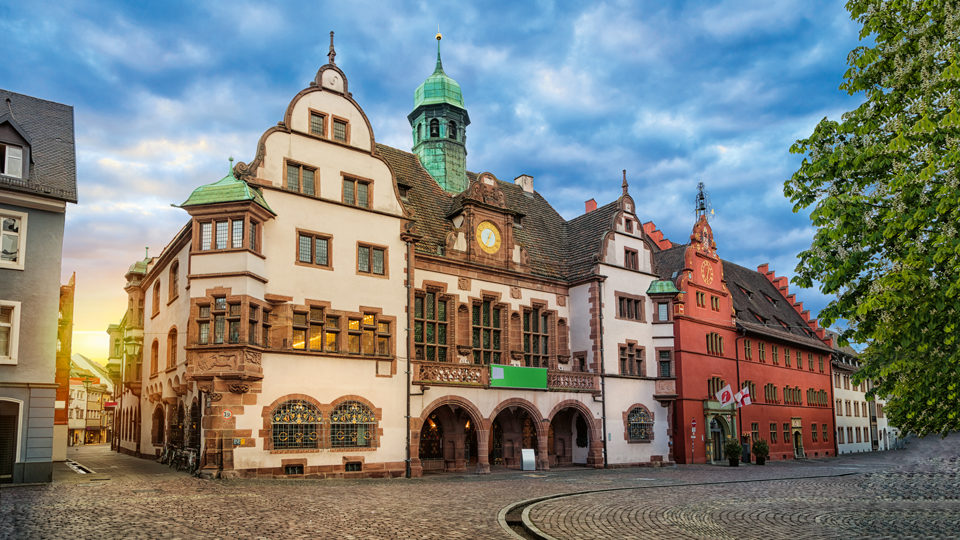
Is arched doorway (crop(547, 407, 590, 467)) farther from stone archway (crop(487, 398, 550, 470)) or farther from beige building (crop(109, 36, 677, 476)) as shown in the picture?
stone archway (crop(487, 398, 550, 470))

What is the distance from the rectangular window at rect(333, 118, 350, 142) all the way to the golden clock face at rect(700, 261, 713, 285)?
82.3 ft

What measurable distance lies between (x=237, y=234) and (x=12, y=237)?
686 centimetres

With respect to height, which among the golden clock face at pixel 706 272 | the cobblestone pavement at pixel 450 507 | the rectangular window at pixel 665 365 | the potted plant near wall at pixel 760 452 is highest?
the golden clock face at pixel 706 272

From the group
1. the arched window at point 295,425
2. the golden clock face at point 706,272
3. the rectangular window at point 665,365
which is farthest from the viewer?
the golden clock face at point 706,272

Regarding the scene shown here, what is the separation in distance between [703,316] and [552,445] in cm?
1318

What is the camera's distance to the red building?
1698 inches

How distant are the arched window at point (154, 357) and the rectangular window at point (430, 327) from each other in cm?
1332

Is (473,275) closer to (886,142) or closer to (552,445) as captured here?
(552,445)

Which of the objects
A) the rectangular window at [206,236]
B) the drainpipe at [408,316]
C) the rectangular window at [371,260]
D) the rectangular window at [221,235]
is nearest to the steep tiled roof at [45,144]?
the rectangular window at [206,236]

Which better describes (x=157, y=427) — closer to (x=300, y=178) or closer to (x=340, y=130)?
(x=300, y=178)

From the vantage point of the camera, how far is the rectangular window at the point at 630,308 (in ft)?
133

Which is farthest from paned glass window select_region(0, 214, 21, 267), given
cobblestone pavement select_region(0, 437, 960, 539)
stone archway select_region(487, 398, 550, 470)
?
stone archway select_region(487, 398, 550, 470)

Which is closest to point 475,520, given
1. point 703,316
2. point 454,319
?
point 454,319

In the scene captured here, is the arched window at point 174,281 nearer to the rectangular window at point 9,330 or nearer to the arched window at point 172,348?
the arched window at point 172,348
